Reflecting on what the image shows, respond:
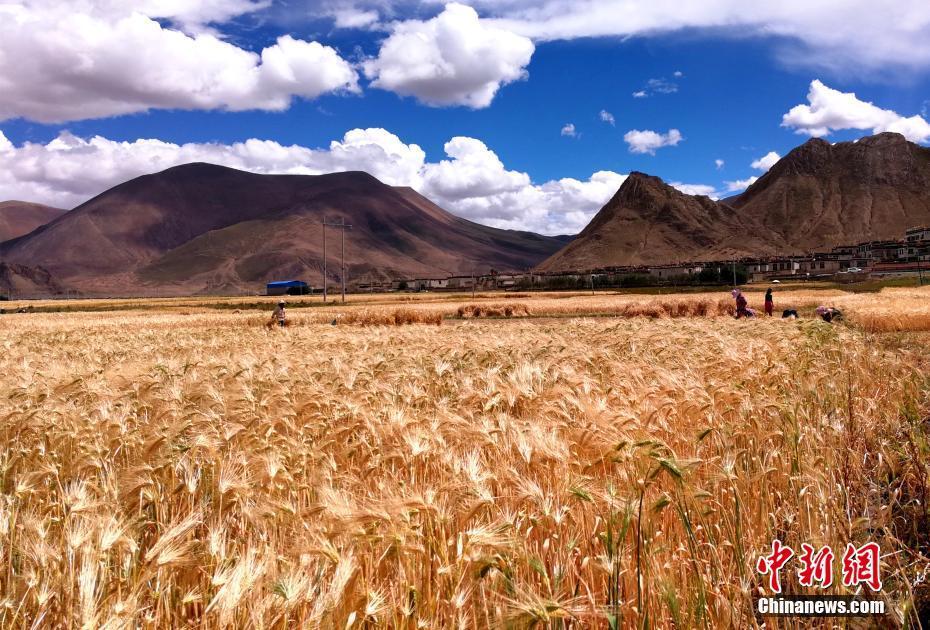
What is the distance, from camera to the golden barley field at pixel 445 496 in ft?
8.07

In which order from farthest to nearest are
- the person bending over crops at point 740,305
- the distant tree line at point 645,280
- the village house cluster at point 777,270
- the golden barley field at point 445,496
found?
1. the village house cluster at point 777,270
2. the distant tree line at point 645,280
3. the person bending over crops at point 740,305
4. the golden barley field at point 445,496

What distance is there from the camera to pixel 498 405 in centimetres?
610

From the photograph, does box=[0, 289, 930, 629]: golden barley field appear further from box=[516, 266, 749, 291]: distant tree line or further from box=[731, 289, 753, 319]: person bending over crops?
box=[516, 266, 749, 291]: distant tree line

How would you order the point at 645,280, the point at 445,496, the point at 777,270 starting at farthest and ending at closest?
the point at 777,270
the point at 645,280
the point at 445,496

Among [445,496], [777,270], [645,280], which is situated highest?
[777,270]

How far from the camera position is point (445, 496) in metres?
3.15

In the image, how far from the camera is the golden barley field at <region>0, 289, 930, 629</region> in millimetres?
2459

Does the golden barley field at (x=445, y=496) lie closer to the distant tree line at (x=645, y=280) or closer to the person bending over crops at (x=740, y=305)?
the person bending over crops at (x=740, y=305)

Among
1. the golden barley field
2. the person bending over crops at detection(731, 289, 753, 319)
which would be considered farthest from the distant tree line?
the golden barley field

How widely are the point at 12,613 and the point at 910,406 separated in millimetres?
7766

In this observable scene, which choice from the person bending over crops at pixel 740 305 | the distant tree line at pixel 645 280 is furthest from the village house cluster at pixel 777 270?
the person bending over crops at pixel 740 305

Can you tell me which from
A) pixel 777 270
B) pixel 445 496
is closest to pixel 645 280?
pixel 777 270

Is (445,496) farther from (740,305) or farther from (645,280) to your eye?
(645,280)

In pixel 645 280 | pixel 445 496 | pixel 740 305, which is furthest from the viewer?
pixel 645 280
